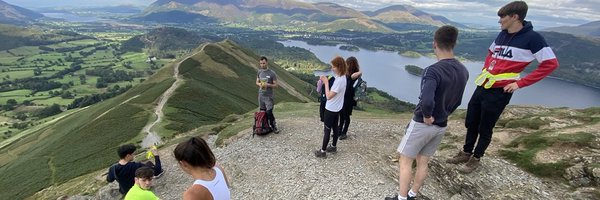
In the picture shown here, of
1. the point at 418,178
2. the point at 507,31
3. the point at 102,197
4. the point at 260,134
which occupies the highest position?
the point at 507,31

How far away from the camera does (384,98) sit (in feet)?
490

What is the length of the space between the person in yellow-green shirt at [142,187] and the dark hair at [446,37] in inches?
315

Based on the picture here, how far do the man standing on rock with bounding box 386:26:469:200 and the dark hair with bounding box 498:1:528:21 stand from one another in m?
2.54

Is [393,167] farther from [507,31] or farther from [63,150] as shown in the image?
[63,150]

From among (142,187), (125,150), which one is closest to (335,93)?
(142,187)

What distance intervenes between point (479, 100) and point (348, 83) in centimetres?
Result: 550

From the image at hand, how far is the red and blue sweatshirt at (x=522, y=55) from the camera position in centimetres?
974

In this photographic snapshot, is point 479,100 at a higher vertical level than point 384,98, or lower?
higher

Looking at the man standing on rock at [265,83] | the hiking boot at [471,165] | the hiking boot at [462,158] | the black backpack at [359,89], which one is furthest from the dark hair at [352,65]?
the hiking boot at [471,165]

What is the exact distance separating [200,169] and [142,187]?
15.5 feet

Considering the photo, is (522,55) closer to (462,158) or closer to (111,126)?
(462,158)

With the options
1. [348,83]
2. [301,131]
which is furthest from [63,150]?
[348,83]

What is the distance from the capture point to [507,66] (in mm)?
10406

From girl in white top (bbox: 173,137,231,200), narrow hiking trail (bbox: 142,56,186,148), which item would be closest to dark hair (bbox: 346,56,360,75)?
girl in white top (bbox: 173,137,231,200)
